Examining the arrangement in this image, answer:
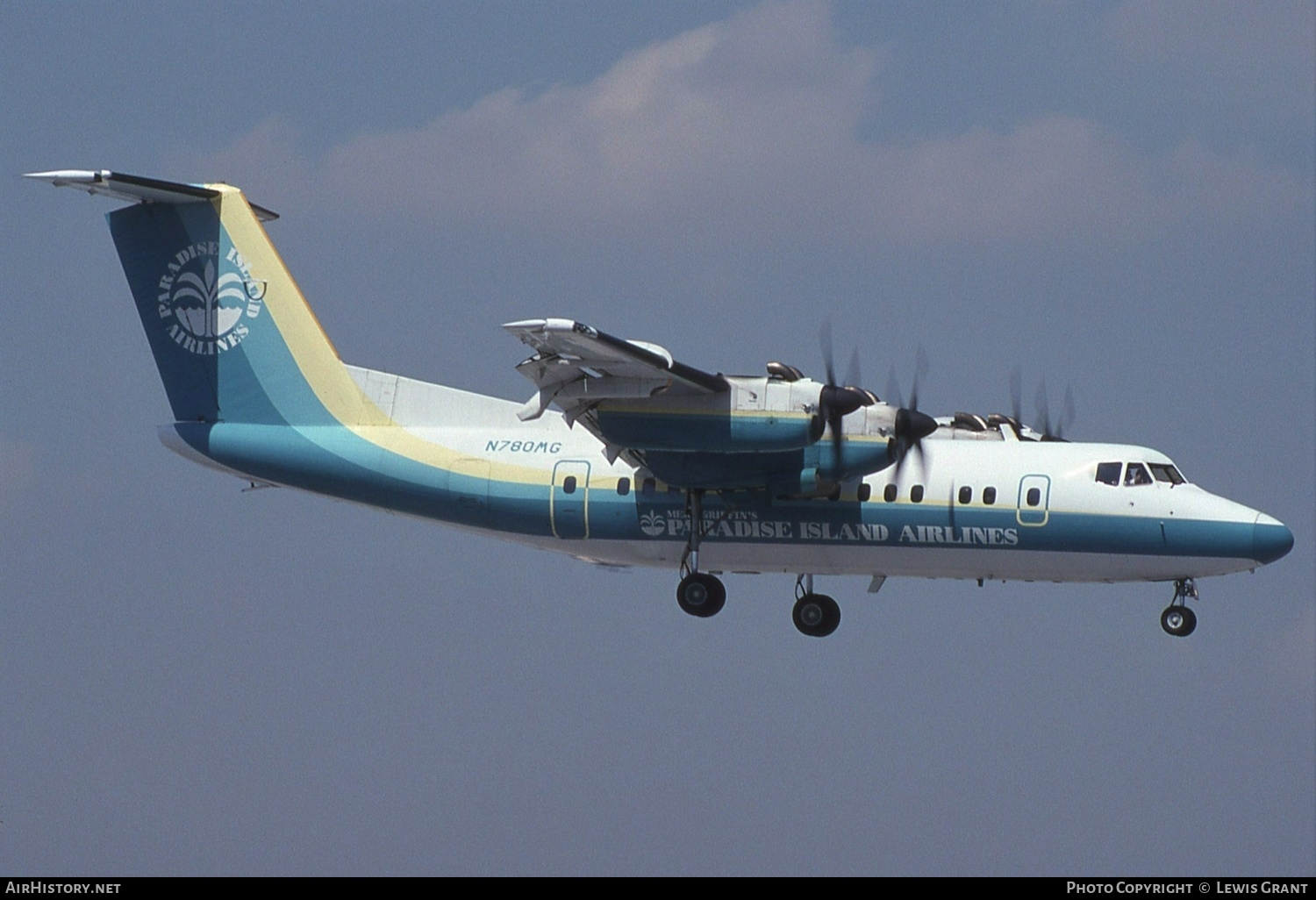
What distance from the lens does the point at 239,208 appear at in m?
30.9

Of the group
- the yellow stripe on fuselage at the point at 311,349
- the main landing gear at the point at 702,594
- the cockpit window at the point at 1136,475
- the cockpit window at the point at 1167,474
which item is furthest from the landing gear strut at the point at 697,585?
the cockpit window at the point at 1167,474

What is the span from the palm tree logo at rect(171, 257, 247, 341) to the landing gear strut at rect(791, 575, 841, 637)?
9.84 metres

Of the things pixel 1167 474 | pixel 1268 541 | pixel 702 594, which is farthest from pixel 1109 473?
pixel 702 594

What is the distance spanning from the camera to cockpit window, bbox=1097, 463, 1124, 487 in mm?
27031

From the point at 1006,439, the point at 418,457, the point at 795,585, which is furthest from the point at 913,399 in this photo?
the point at 418,457

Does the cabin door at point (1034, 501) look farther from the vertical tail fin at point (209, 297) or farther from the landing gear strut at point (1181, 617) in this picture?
the vertical tail fin at point (209, 297)

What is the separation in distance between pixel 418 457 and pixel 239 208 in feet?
17.2

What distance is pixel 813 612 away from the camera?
29.4 meters

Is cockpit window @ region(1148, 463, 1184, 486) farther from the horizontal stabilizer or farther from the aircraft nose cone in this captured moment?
the horizontal stabilizer

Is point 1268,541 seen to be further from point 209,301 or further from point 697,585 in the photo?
point 209,301

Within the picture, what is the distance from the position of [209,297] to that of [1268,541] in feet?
53.7

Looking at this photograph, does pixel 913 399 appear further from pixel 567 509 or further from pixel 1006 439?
pixel 567 509

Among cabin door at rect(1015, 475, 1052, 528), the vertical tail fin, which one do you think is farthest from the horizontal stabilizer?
cabin door at rect(1015, 475, 1052, 528)

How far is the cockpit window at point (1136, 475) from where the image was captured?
27.0m
